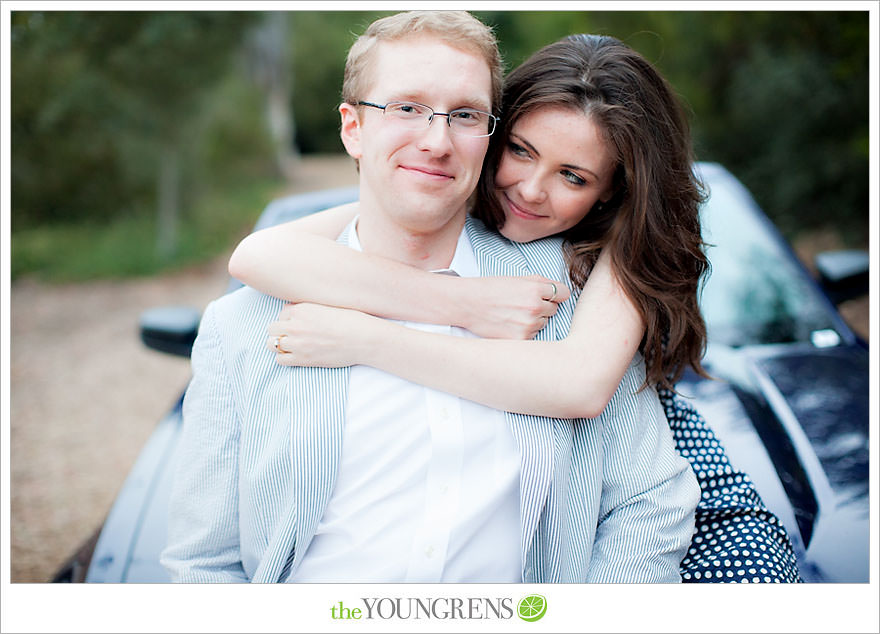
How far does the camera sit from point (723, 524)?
5.73 ft

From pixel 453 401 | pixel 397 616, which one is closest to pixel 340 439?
pixel 453 401

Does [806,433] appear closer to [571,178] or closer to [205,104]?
[571,178]

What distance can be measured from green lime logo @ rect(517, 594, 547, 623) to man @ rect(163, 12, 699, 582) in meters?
0.11

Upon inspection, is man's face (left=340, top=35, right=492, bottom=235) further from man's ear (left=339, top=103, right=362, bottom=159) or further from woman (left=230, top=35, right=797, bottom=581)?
woman (left=230, top=35, right=797, bottom=581)

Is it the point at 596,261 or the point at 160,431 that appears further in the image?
the point at 160,431

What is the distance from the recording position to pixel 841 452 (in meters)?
2.05

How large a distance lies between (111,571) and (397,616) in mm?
844

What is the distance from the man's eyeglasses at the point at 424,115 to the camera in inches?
60.9

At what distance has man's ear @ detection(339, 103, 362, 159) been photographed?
170 centimetres

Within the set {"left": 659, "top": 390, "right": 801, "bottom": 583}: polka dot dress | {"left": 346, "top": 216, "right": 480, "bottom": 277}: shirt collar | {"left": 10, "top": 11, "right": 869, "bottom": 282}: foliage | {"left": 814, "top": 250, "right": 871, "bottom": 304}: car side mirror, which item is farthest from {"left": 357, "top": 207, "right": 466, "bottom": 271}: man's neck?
{"left": 10, "top": 11, "right": 869, "bottom": 282}: foliage

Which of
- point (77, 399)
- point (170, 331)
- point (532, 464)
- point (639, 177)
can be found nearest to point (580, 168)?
point (639, 177)

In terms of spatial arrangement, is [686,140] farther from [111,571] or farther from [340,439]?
[111,571]

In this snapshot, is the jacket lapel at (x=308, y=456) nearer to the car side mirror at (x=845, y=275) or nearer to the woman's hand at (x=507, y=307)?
the woman's hand at (x=507, y=307)

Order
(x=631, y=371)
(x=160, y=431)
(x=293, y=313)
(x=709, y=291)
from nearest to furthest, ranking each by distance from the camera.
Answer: (x=293, y=313) < (x=631, y=371) < (x=160, y=431) < (x=709, y=291)
